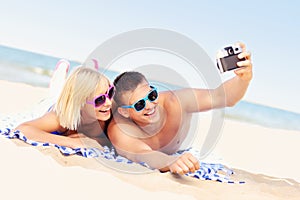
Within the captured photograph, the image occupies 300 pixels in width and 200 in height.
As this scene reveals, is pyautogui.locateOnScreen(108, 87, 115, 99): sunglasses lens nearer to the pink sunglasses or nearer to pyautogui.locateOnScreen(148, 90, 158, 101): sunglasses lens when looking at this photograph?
the pink sunglasses

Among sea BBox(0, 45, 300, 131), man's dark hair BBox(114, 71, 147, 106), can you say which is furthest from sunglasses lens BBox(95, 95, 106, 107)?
sea BBox(0, 45, 300, 131)

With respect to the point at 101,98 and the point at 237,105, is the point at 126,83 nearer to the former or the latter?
the point at 101,98

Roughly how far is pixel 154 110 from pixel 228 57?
552 mm

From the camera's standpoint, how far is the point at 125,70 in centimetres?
258

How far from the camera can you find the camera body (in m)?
2.20

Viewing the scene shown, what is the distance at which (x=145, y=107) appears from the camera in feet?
7.81

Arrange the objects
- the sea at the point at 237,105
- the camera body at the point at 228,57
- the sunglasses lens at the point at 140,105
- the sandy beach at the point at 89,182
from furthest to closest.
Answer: the sea at the point at 237,105
the sunglasses lens at the point at 140,105
the camera body at the point at 228,57
the sandy beach at the point at 89,182

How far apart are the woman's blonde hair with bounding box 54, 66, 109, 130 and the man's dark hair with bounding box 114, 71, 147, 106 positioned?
80 millimetres

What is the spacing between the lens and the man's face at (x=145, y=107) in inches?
93.7

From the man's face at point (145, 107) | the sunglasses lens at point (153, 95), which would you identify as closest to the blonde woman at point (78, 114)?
the man's face at point (145, 107)

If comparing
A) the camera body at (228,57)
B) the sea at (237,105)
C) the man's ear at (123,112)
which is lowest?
the sea at (237,105)

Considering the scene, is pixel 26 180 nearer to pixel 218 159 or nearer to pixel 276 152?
pixel 218 159

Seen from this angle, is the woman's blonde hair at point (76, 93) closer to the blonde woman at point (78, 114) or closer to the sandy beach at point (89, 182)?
the blonde woman at point (78, 114)

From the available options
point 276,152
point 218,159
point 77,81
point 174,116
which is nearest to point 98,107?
point 77,81
